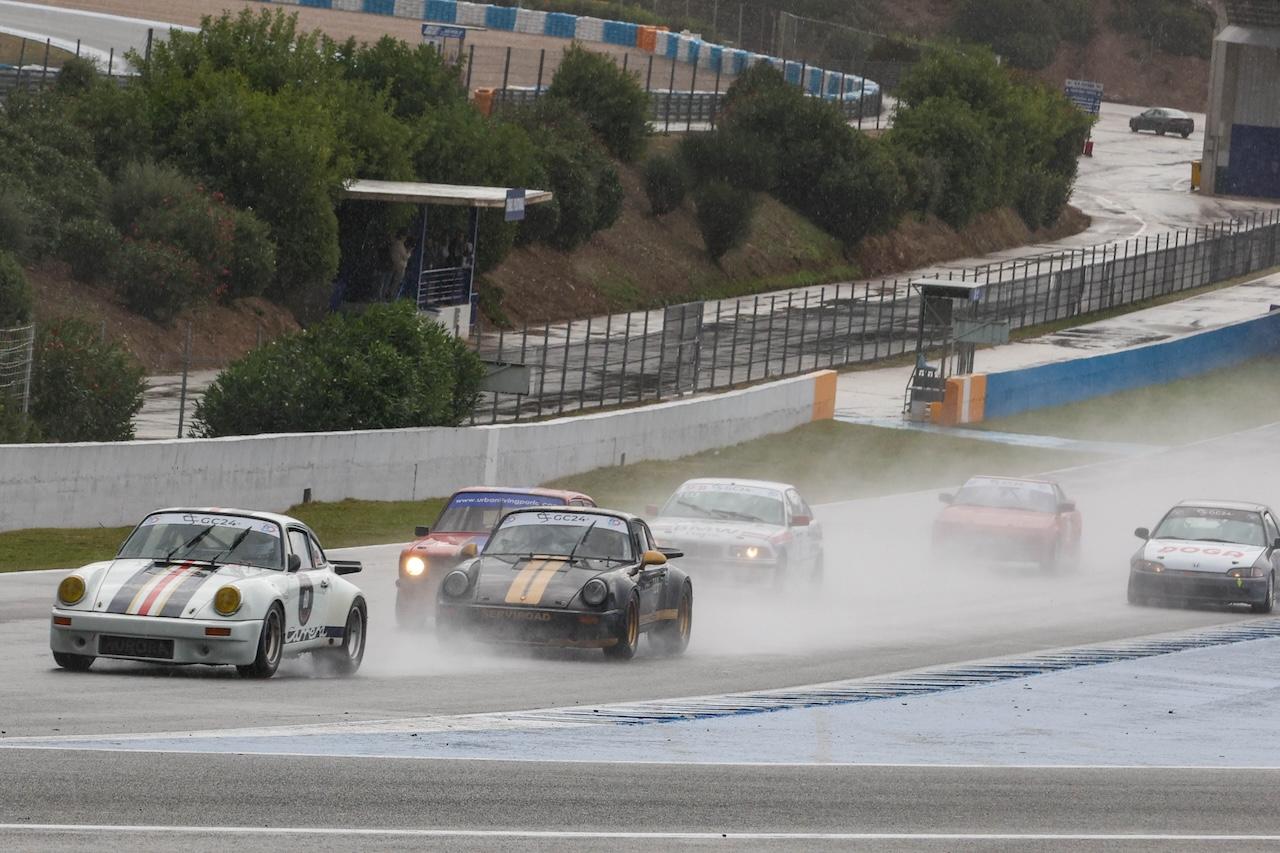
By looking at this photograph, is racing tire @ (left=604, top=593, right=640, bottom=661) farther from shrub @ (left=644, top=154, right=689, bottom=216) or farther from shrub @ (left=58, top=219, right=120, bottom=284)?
shrub @ (left=644, top=154, right=689, bottom=216)

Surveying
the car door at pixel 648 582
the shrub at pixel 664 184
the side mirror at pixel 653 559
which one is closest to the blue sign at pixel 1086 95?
the shrub at pixel 664 184

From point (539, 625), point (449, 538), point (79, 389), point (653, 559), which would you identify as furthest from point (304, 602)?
point (79, 389)

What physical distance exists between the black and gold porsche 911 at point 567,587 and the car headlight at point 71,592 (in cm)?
365

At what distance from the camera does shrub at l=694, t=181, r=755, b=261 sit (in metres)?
66.4

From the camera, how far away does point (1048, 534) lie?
2786 cm

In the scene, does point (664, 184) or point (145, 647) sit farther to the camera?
point (664, 184)

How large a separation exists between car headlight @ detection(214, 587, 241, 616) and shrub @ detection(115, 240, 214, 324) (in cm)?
3069

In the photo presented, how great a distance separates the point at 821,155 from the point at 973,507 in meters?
45.6

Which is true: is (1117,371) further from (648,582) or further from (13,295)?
(648,582)

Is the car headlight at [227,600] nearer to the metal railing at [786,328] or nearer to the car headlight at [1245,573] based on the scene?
the car headlight at [1245,573]

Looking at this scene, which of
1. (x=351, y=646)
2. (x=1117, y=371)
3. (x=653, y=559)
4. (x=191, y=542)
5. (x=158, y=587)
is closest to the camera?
(x=158, y=587)

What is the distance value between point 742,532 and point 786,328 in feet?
80.8

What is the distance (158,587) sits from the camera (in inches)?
555

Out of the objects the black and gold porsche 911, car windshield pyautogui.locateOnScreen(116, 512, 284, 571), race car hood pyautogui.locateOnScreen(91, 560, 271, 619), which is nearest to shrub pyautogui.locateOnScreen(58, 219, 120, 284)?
the black and gold porsche 911
